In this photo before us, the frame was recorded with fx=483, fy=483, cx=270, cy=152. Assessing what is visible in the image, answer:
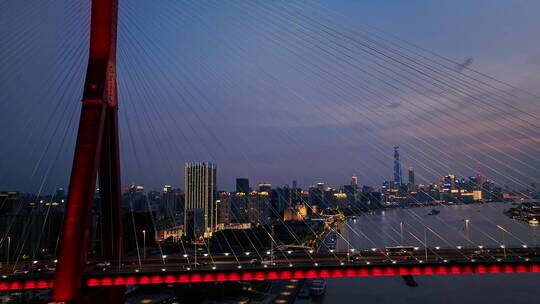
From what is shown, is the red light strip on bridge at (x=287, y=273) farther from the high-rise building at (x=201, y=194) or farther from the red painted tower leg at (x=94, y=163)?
the high-rise building at (x=201, y=194)

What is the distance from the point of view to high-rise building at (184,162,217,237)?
157ft

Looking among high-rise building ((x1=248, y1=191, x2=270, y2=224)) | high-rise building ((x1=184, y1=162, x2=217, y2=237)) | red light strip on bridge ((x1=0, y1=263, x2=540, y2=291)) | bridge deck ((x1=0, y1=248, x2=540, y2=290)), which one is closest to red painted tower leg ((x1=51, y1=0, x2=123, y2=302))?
bridge deck ((x1=0, y1=248, x2=540, y2=290))

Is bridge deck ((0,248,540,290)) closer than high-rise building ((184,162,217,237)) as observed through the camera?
Yes

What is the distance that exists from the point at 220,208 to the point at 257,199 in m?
8.60

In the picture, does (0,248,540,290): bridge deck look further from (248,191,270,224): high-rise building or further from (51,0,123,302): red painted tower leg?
(248,191,270,224): high-rise building

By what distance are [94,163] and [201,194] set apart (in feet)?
136

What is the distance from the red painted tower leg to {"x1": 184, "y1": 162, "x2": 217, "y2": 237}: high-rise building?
34.2 m

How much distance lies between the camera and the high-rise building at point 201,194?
1880 inches

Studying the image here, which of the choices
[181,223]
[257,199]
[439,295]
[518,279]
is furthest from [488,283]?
[257,199]

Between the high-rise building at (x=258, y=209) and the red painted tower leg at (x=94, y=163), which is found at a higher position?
the red painted tower leg at (x=94, y=163)

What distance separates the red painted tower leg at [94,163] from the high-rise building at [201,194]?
34.2m

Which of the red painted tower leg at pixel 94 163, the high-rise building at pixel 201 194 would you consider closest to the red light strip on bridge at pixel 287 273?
the red painted tower leg at pixel 94 163

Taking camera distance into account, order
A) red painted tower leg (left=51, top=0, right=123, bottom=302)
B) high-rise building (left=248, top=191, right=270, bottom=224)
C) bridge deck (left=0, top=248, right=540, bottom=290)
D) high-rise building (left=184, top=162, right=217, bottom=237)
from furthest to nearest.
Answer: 1. high-rise building (left=248, top=191, right=270, bottom=224)
2. high-rise building (left=184, top=162, right=217, bottom=237)
3. bridge deck (left=0, top=248, right=540, bottom=290)
4. red painted tower leg (left=51, top=0, right=123, bottom=302)

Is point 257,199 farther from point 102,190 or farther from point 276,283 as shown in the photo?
point 102,190
